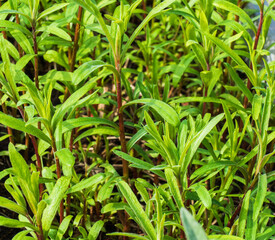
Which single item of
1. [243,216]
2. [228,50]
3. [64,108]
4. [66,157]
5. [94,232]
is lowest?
[94,232]

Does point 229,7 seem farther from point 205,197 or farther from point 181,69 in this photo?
point 205,197

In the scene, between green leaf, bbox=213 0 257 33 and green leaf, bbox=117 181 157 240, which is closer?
green leaf, bbox=117 181 157 240

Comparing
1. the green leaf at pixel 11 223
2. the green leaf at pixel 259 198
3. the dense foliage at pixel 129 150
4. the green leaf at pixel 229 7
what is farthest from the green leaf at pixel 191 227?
the green leaf at pixel 229 7

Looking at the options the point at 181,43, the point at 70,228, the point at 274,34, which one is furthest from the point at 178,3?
the point at 70,228

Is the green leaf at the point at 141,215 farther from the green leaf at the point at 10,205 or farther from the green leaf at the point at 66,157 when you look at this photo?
the green leaf at the point at 10,205

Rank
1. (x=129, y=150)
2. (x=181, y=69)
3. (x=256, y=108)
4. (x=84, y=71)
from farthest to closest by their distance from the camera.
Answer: (x=181, y=69) → (x=129, y=150) → (x=256, y=108) → (x=84, y=71)

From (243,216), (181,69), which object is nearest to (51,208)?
(243,216)

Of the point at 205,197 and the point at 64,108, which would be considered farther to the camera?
the point at 64,108

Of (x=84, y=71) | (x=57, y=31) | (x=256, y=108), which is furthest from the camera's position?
(x=57, y=31)

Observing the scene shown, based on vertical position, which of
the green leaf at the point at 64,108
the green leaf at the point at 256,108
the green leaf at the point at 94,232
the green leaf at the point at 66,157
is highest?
the green leaf at the point at 64,108

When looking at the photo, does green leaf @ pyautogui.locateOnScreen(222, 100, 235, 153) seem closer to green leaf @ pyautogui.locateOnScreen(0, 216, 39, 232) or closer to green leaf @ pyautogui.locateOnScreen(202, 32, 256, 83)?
green leaf @ pyautogui.locateOnScreen(202, 32, 256, 83)

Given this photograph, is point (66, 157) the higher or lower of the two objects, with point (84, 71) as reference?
lower

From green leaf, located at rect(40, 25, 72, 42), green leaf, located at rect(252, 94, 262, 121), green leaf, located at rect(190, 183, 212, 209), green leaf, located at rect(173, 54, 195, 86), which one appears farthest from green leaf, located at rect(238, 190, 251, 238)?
green leaf, located at rect(40, 25, 72, 42)

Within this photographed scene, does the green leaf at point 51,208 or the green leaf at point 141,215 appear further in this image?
the green leaf at point 51,208
